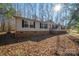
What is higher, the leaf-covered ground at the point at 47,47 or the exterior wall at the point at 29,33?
the exterior wall at the point at 29,33

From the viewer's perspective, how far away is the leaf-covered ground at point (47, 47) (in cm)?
378

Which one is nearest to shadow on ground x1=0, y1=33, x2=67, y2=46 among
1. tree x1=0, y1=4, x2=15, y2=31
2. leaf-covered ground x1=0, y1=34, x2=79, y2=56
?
leaf-covered ground x1=0, y1=34, x2=79, y2=56

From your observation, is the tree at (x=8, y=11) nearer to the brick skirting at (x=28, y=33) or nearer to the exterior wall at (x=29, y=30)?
the exterior wall at (x=29, y=30)

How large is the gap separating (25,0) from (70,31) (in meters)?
0.71

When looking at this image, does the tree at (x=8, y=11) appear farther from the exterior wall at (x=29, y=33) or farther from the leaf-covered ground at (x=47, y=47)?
the leaf-covered ground at (x=47, y=47)

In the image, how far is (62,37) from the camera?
12.4ft

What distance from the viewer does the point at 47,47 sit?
379cm

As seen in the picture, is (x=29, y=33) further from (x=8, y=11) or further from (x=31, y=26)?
(x=8, y=11)

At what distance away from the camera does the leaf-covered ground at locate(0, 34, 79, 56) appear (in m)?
3.78

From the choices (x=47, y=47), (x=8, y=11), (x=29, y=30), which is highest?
(x=8, y=11)

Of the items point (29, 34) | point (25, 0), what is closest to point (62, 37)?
point (29, 34)

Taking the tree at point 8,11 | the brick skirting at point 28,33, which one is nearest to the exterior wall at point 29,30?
the brick skirting at point 28,33

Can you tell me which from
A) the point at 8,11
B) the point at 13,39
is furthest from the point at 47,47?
the point at 8,11

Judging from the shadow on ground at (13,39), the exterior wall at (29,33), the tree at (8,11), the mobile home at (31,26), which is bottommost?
the shadow on ground at (13,39)
